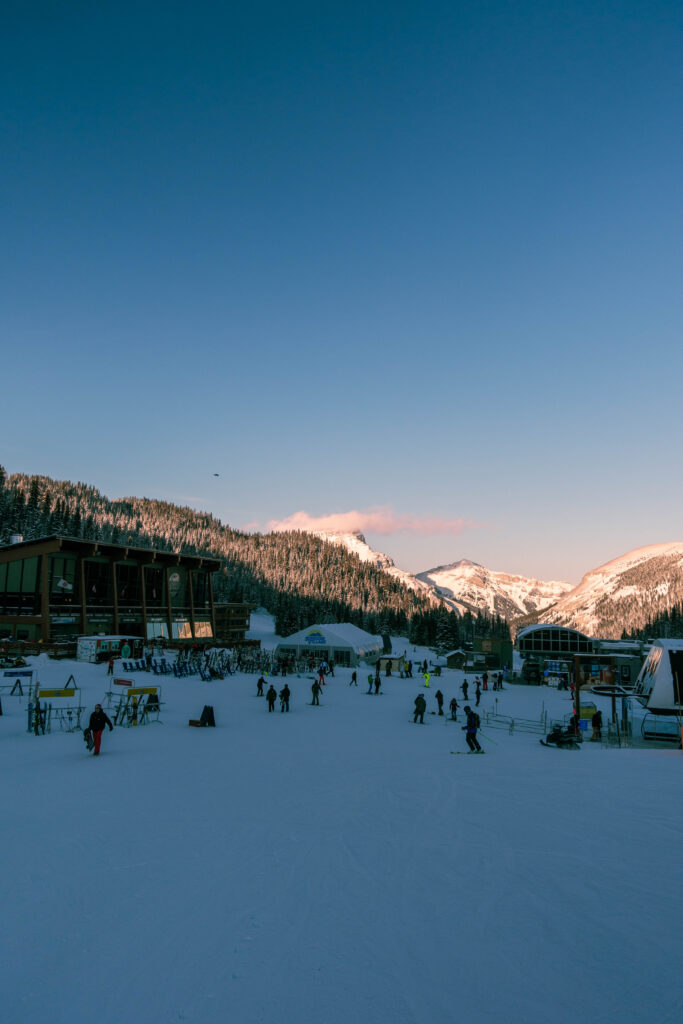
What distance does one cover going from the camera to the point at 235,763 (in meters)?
14.3

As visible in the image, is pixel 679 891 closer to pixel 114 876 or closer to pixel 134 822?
pixel 114 876

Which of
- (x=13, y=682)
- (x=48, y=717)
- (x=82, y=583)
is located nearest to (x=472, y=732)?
(x=48, y=717)

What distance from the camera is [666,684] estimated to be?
23.1m

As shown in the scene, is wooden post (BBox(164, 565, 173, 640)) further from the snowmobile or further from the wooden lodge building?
the snowmobile

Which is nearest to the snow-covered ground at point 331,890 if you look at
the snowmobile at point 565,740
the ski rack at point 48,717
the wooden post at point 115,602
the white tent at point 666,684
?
the ski rack at point 48,717

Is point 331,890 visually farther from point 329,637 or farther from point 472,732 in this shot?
point 329,637

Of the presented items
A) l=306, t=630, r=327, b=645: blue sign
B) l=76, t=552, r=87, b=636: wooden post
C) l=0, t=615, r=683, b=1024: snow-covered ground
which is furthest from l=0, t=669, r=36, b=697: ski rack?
l=306, t=630, r=327, b=645: blue sign

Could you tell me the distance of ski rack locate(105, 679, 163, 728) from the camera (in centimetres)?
1927

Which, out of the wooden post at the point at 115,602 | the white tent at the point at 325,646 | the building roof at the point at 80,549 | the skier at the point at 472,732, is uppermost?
the building roof at the point at 80,549

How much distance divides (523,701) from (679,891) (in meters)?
29.1

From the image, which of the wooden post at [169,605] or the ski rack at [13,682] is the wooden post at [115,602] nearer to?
the wooden post at [169,605]

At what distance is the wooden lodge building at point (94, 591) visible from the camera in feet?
161

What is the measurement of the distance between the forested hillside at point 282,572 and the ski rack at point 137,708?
244 feet

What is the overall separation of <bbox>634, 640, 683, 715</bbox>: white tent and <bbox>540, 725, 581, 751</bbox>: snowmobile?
18.3 ft
